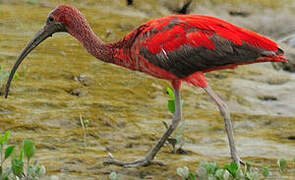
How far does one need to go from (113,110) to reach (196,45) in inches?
90.3

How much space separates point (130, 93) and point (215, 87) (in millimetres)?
1810

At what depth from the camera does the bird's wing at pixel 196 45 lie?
6.53m

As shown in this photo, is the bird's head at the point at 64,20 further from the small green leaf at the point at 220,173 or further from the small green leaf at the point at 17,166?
the small green leaf at the point at 220,173

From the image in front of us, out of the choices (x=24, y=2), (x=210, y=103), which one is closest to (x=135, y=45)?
(x=210, y=103)

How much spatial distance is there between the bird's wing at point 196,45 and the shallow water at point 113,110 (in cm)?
97

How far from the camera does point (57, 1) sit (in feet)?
45.3

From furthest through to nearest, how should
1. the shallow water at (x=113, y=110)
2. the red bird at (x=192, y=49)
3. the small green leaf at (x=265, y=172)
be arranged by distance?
the shallow water at (x=113, y=110) → the red bird at (x=192, y=49) → the small green leaf at (x=265, y=172)

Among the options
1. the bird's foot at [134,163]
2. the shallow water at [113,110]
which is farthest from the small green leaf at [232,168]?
the bird's foot at [134,163]

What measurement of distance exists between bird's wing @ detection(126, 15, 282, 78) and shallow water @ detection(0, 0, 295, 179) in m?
0.97

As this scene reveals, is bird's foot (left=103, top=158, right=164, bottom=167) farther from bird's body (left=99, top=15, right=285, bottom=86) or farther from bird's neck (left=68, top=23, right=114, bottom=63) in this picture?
bird's neck (left=68, top=23, right=114, bottom=63)

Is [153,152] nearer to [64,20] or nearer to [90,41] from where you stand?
[90,41]

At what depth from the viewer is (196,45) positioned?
6.56 metres

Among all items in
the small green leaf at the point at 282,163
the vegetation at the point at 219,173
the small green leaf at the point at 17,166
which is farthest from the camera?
the small green leaf at the point at 282,163

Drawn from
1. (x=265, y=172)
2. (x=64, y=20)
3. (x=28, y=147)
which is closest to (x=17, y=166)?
(x=28, y=147)
